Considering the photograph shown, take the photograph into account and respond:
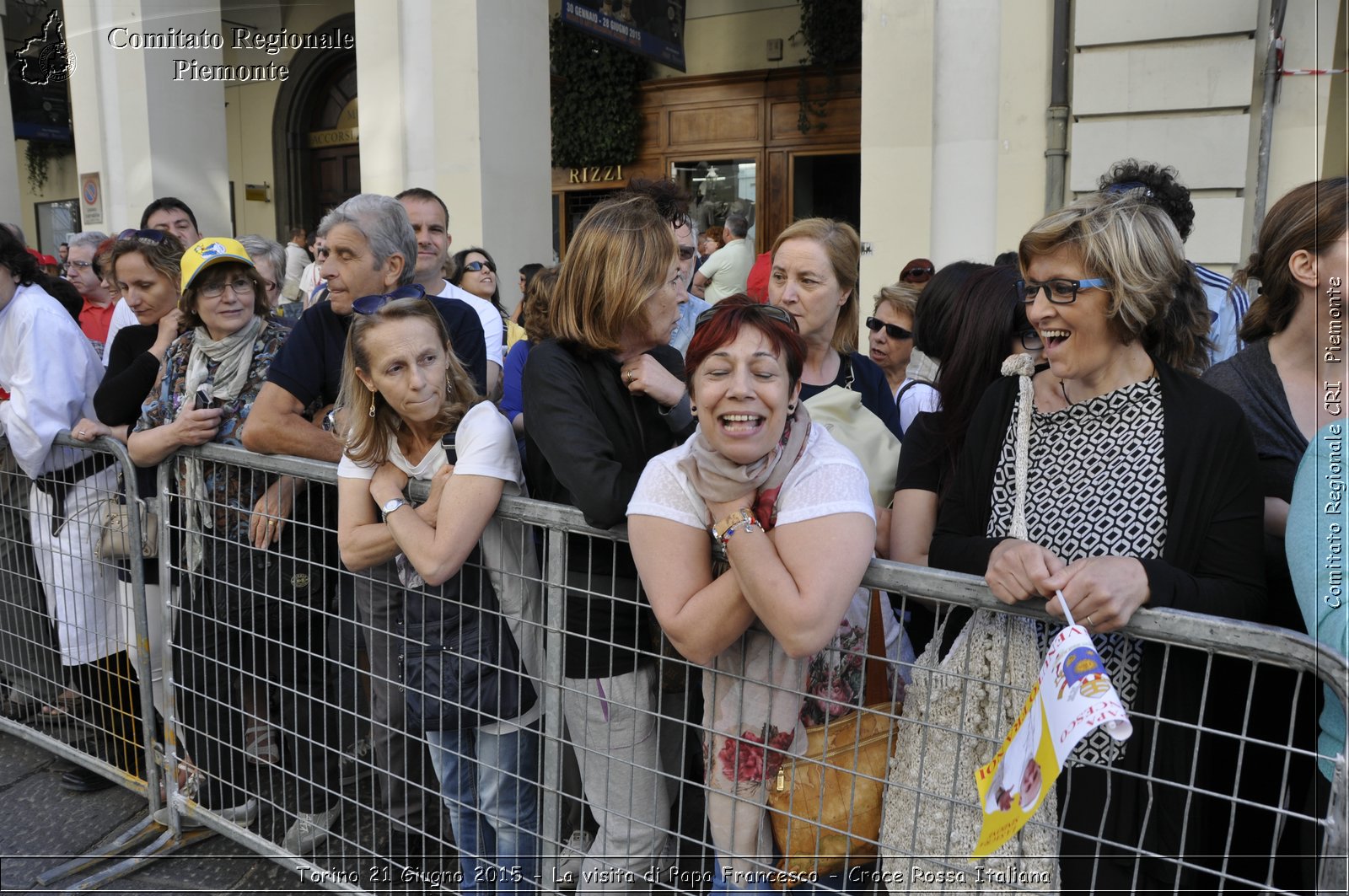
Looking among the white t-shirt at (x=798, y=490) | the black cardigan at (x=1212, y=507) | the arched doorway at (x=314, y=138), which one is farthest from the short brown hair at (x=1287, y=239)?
the arched doorway at (x=314, y=138)

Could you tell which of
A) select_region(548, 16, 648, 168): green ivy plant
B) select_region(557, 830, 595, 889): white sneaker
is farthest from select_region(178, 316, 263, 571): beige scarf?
select_region(548, 16, 648, 168): green ivy plant

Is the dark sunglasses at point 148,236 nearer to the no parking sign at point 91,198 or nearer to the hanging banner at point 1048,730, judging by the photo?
the hanging banner at point 1048,730

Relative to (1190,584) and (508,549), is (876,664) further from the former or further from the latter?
(508,549)

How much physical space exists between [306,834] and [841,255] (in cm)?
251

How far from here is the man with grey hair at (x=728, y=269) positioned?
900 centimetres

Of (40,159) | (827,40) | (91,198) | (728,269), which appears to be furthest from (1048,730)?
(40,159)

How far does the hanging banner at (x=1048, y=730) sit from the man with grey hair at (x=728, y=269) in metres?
7.49

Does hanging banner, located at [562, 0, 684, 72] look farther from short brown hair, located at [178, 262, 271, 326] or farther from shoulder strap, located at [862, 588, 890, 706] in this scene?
shoulder strap, located at [862, 588, 890, 706]

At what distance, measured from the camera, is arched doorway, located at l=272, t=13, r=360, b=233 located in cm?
1362

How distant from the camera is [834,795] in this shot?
6.56ft

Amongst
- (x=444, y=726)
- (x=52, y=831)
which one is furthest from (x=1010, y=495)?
(x=52, y=831)

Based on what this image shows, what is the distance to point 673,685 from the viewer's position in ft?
7.80

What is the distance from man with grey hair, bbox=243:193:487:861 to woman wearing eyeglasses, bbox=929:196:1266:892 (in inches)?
69.0

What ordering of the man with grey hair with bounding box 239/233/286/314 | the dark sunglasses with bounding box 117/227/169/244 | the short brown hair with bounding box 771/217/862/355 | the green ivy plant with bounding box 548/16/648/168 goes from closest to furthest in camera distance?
the short brown hair with bounding box 771/217/862/355
the dark sunglasses with bounding box 117/227/169/244
the man with grey hair with bounding box 239/233/286/314
the green ivy plant with bounding box 548/16/648/168
